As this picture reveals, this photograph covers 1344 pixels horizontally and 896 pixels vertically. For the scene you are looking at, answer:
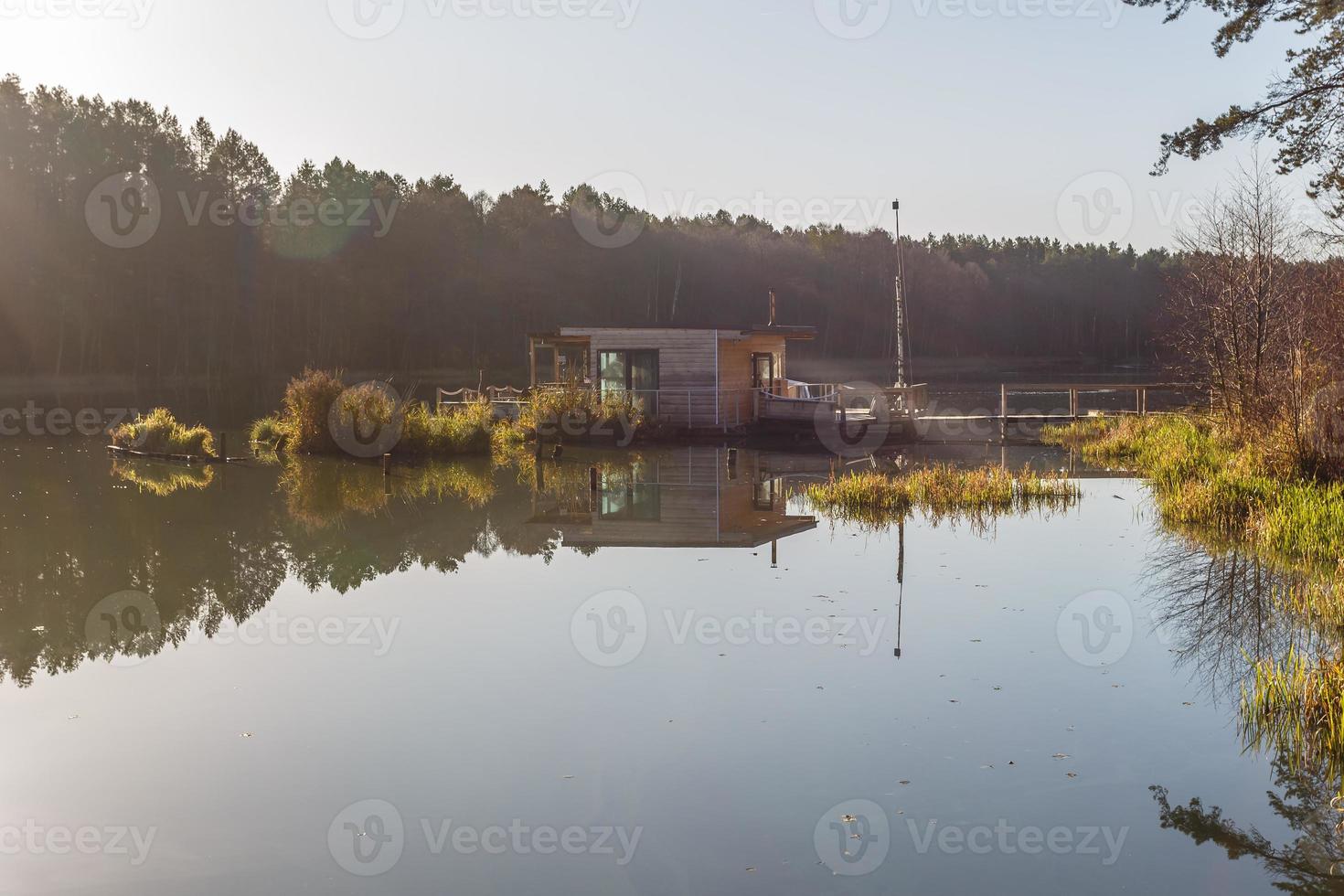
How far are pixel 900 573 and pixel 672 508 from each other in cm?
622

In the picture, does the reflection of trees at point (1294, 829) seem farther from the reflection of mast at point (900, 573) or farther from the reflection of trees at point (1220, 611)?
the reflection of mast at point (900, 573)

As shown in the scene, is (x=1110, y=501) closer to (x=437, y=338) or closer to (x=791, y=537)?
(x=791, y=537)

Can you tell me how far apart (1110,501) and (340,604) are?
13.0m

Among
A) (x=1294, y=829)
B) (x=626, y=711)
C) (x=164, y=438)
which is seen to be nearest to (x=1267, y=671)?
(x=1294, y=829)

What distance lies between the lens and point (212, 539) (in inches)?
657

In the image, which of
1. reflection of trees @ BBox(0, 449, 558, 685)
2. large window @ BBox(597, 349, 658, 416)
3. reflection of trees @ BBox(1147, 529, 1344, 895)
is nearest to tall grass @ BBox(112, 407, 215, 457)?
reflection of trees @ BBox(0, 449, 558, 685)

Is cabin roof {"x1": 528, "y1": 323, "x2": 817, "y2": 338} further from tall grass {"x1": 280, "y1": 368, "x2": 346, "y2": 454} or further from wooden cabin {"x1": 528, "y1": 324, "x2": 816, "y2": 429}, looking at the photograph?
tall grass {"x1": 280, "y1": 368, "x2": 346, "y2": 454}

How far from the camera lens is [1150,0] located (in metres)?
17.1

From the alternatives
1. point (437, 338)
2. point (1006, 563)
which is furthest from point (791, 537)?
point (437, 338)

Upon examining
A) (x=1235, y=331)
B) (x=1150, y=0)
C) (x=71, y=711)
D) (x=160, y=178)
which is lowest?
(x=71, y=711)

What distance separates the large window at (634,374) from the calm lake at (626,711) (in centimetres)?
1613

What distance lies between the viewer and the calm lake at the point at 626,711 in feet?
21.3

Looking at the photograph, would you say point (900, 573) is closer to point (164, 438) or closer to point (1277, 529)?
point (1277, 529)

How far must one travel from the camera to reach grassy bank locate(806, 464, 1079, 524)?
61.0ft
